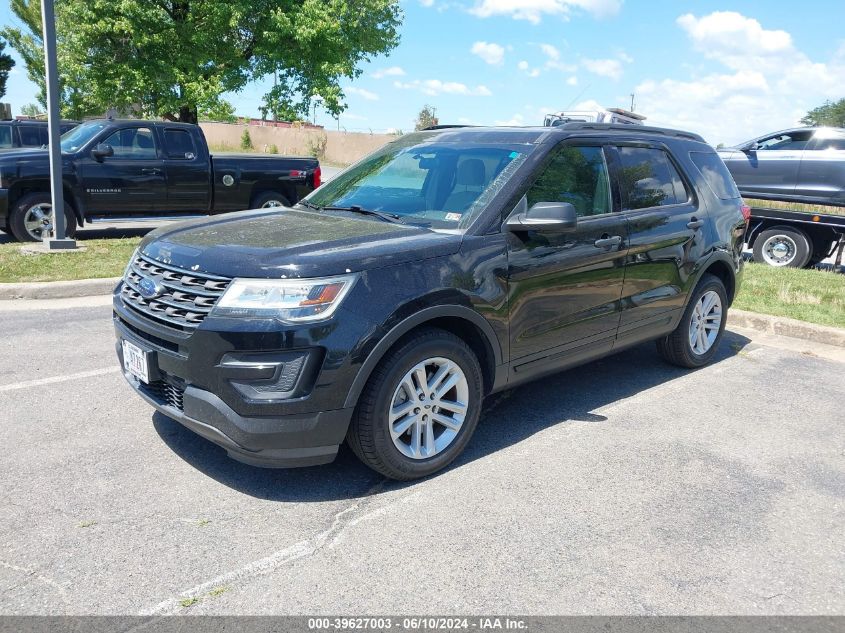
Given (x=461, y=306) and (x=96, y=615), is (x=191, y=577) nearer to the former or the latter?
(x=96, y=615)

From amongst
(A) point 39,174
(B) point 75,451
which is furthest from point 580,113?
(B) point 75,451

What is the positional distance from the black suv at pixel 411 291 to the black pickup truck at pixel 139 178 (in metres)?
7.02

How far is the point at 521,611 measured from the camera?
2691 mm

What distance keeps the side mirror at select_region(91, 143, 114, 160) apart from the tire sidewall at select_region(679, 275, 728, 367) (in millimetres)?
8620

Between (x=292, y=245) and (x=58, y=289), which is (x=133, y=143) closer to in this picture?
(x=58, y=289)

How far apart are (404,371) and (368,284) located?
48 centimetres

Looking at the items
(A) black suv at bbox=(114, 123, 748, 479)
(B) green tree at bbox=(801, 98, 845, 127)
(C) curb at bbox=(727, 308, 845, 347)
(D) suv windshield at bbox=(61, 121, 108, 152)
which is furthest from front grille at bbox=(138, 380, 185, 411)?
(B) green tree at bbox=(801, 98, 845, 127)

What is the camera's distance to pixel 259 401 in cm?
319

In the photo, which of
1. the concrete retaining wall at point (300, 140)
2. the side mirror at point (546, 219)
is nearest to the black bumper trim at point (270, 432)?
the side mirror at point (546, 219)

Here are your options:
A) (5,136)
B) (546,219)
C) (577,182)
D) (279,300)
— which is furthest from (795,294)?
(5,136)

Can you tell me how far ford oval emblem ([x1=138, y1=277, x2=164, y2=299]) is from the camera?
3.52 m

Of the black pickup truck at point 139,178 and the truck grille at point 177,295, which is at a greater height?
the black pickup truck at point 139,178

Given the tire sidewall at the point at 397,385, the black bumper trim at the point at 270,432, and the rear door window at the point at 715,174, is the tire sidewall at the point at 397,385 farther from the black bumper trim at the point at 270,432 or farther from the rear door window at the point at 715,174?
the rear door window at the point at 715,174

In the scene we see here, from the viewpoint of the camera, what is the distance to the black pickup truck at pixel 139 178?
1009 cm
